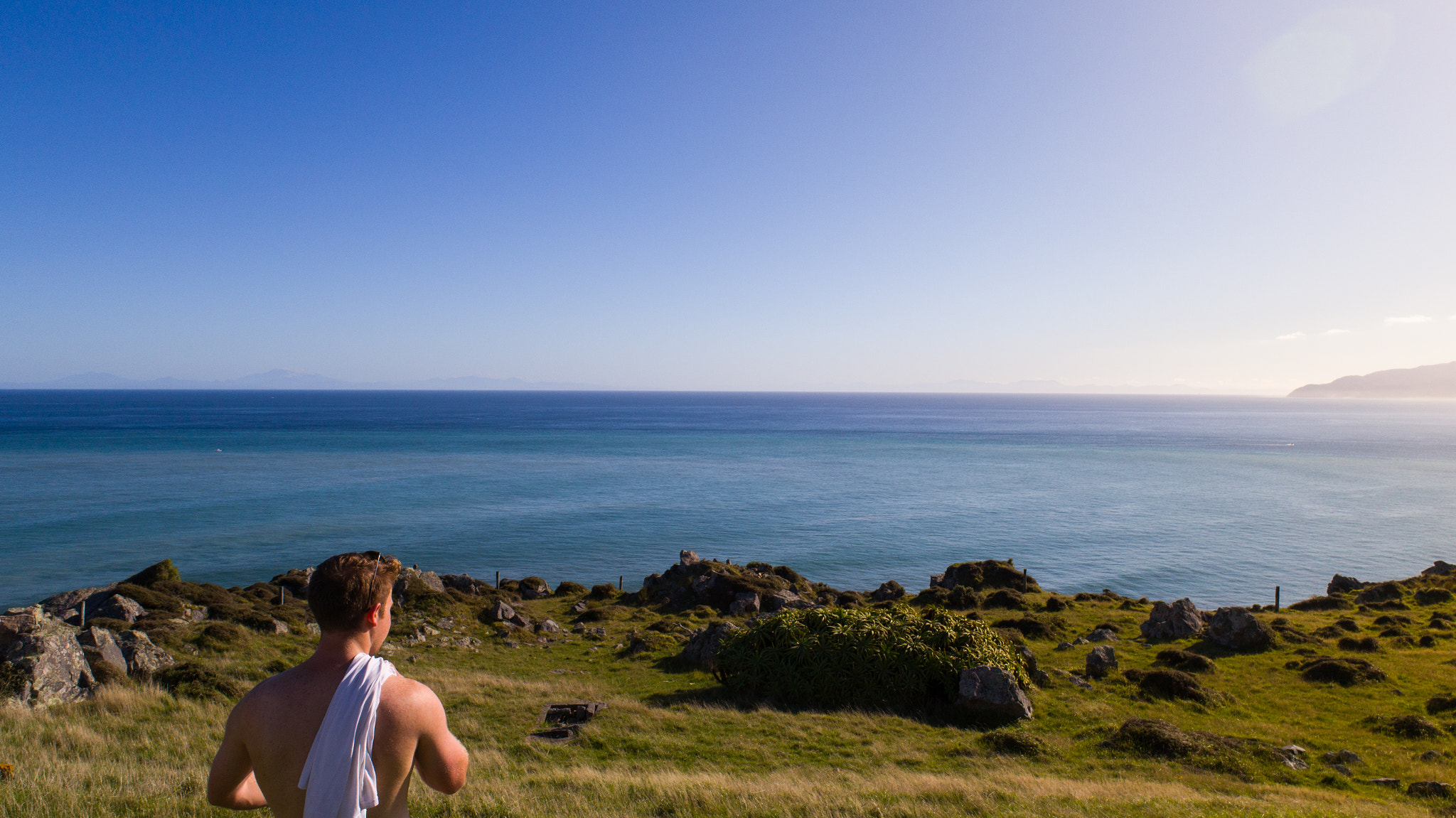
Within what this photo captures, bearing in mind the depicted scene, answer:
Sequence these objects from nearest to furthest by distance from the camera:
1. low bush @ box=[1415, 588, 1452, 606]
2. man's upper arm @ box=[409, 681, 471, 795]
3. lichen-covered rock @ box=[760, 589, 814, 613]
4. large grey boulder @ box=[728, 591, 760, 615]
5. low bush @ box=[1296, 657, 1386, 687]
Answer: man's upper arm @ box=[409, 681, 471, 795] → low bush @ box=[1296, 657, 1386, 687] → lichen-covered rock @ box=[760, 589, 814, 613] → large grey boulder @ box=[728, 591, 760, 615] → low bush @ box=[1415, 588, 1452, 606]

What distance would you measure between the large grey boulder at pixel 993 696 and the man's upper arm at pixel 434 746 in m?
16.0

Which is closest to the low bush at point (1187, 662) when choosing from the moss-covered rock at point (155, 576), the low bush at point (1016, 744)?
the low bush at point (1016, 744)

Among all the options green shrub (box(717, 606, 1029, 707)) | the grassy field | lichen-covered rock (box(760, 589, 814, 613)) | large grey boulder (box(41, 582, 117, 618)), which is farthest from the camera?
lichen-covered rock (box(760, 589, 814, 613))

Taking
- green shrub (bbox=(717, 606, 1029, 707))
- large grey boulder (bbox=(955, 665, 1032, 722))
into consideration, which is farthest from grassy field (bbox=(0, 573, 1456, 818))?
green shrub (bbox=(717, 606, 1029, 707))

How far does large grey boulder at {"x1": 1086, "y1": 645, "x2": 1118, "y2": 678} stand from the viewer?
21734 mm

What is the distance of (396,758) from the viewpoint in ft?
11.7

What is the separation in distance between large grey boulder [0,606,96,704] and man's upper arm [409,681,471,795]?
1584 centimetres

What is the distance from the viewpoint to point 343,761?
342 centimetres

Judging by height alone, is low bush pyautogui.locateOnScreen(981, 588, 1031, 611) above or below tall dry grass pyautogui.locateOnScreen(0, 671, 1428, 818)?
below

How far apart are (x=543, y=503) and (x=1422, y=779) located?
65.4 m

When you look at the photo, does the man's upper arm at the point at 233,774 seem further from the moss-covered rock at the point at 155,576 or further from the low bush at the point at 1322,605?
the low bush at the point at 1322,605

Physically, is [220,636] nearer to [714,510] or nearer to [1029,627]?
[1029,627]

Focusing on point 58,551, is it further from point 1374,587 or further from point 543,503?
point 1374,587

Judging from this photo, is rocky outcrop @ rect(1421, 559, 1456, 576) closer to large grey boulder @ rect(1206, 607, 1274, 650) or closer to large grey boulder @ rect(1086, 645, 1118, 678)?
large grey boulder @ rect(1206, 607, 1274, 650)
